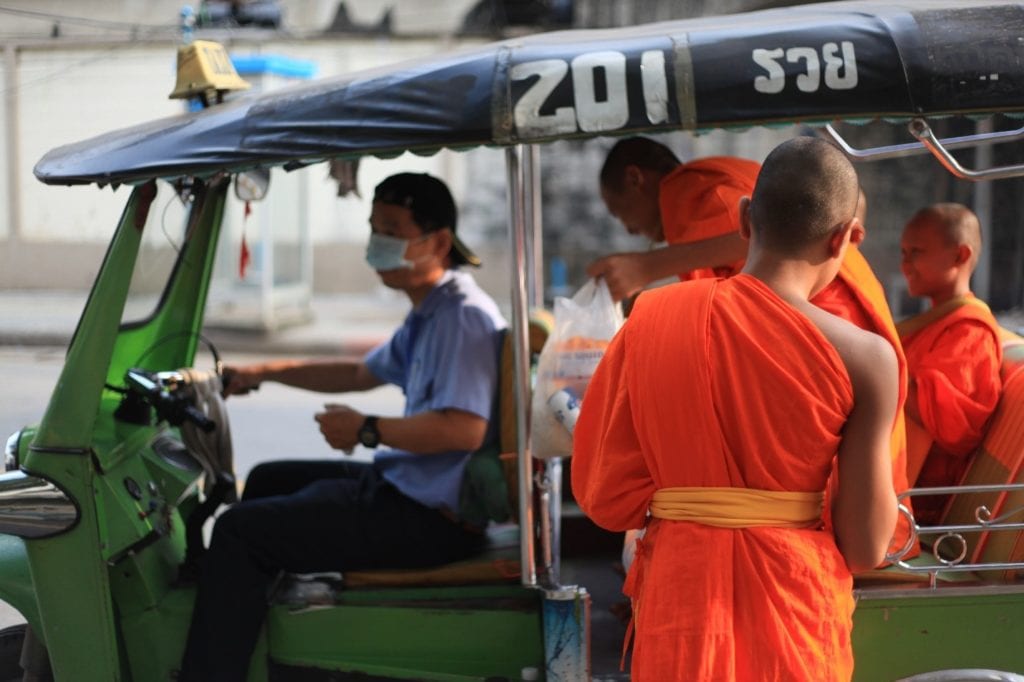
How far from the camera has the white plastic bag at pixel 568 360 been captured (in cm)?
280

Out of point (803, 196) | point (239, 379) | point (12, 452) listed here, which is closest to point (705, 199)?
point (803, 196)

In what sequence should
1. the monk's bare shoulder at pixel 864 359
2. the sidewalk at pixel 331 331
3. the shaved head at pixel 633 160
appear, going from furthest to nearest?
the sidewalk at pixel 331 331, the shaved head at pixel 633 160, the monk's bare shoulder at pixel 864 359

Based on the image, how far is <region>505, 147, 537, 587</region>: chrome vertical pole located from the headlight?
4.00ft

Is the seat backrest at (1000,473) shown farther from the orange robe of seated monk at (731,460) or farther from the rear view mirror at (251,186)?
the rear view mirror at (251,186)

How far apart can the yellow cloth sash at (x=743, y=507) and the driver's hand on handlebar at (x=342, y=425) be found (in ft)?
3.84

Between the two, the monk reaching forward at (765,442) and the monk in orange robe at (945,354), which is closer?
the monk reaching forward at (765,442)

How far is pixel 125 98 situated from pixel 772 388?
4456 mm

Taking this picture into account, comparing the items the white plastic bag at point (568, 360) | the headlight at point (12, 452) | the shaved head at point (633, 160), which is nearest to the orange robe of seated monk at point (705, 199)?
the shaved head at point (633, 160)

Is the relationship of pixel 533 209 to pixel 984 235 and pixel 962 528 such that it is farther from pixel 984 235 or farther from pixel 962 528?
pixel 984 235

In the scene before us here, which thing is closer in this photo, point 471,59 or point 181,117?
point 471,59

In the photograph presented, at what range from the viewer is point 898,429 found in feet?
8.87

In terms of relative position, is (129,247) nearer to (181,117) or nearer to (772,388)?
(181,117)

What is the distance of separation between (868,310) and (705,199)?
26.3 inches

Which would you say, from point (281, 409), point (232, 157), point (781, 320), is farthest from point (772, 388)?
point (281, 409)
